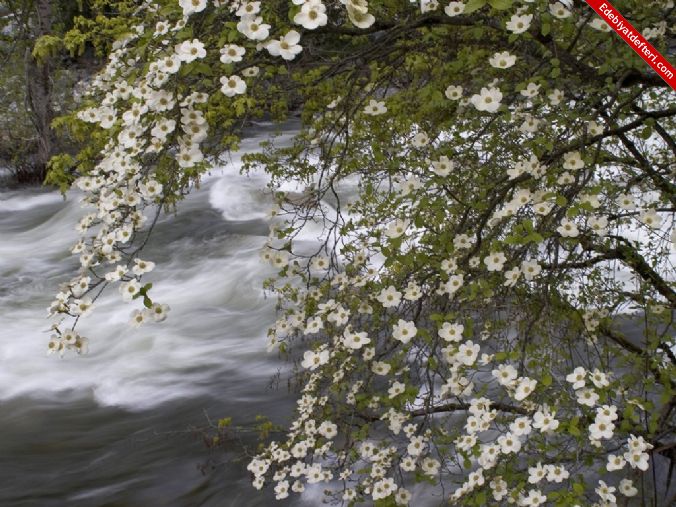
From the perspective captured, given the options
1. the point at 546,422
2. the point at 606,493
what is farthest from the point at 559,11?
the point at 606,493

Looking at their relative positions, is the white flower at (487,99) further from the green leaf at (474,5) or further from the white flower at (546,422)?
the white flower at (546,422)

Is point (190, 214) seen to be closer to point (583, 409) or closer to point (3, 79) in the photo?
point (3, 79)

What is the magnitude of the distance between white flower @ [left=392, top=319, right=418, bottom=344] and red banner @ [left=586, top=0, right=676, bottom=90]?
3.45ft

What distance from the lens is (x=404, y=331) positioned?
2547mm

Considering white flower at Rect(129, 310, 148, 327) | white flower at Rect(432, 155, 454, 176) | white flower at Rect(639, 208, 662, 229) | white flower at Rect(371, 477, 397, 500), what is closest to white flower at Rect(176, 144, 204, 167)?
white flower at Rect(129, 310, 148, 327)

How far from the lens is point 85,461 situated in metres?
5.20

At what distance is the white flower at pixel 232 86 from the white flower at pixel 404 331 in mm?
882

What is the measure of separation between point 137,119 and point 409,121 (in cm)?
189

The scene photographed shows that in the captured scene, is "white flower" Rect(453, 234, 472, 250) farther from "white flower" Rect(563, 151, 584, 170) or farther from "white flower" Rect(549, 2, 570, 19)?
"white flower" Rect(549, 2, 570, 19)

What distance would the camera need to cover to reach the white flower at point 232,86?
2.20 m

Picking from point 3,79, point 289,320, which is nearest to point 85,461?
point 289,320

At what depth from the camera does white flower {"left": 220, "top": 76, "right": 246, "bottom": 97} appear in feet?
7.20

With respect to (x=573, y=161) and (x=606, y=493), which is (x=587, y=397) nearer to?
(x=606, y=493)

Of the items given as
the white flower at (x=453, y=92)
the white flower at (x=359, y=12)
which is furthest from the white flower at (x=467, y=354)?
the white flower at (x=359, y=12)
